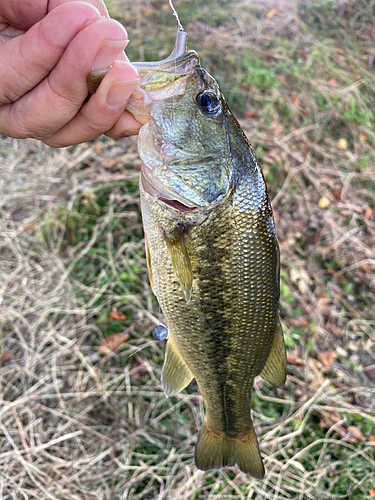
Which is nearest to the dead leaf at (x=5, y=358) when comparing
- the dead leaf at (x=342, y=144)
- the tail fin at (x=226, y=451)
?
the tail fin at (x=226, y=451)

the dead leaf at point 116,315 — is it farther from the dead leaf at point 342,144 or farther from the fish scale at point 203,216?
the dead leaf at point 342,144

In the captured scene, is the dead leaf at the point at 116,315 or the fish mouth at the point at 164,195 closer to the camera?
the fish mouth at the point at 164,195

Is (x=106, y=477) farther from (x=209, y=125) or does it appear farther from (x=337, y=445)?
(x=209, y=125)

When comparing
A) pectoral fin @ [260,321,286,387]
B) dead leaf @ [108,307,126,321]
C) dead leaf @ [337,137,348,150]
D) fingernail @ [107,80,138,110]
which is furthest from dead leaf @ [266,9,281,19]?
pectoral fin @ [260,321,286,387]

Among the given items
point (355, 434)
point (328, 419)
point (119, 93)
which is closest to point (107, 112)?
point (119, 93)

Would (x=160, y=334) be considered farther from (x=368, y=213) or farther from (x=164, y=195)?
(x=368, y=213)

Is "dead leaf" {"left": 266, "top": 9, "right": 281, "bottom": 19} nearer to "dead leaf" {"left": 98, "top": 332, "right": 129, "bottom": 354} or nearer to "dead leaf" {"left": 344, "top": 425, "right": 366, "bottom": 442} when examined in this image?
"dead leaf" {"left": 98, "top": 332, "right": 129, "bottom": 354}

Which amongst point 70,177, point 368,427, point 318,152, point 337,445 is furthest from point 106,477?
point 318,152
